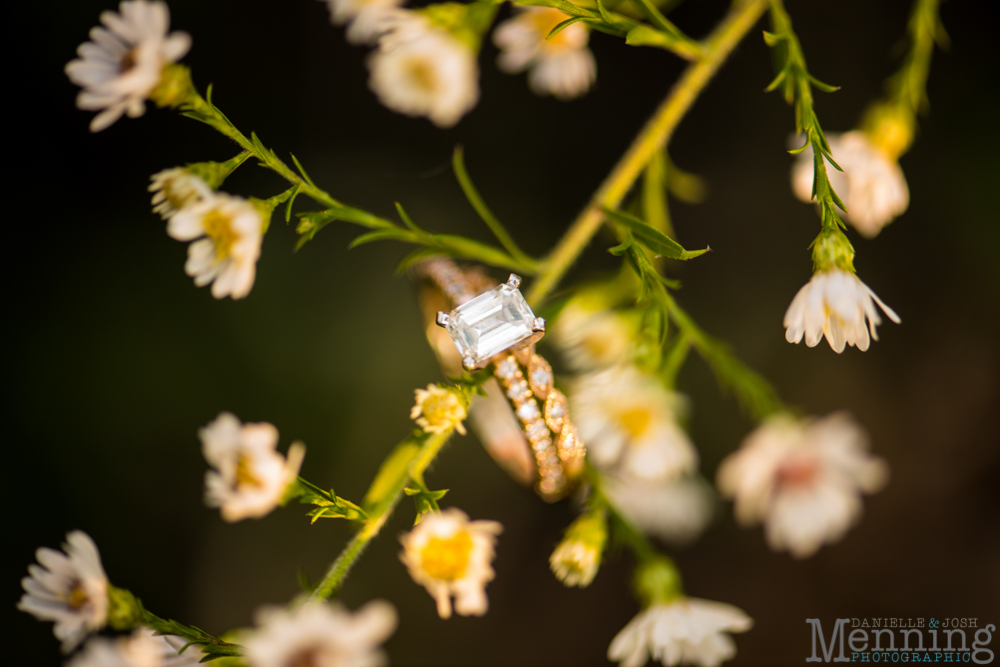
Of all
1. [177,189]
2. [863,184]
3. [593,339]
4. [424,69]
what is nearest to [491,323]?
[177,189]

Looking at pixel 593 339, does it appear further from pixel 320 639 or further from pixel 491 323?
pixel 320 639

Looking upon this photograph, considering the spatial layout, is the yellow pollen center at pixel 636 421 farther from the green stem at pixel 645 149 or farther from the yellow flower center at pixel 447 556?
the yellow flower center at pixel 447 556

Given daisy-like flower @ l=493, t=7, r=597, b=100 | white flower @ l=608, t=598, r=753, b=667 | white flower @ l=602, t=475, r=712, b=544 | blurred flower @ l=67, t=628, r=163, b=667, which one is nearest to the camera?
blurred flower @ l=67, t=628, r=163, b=667

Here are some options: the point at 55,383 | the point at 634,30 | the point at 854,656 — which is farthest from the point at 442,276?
the point at 854,656

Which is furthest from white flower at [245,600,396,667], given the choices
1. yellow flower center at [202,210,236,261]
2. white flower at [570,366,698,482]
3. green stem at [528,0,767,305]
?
white flower at [570,366,698,482]

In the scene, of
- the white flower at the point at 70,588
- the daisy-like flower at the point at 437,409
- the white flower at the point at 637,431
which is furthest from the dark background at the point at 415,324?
the daisy-like flower at the point at 437,409

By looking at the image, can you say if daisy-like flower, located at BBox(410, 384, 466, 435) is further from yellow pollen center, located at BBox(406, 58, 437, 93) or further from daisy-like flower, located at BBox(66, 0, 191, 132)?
yellow pollen center, located at BBox(406, 58, 437, 93)

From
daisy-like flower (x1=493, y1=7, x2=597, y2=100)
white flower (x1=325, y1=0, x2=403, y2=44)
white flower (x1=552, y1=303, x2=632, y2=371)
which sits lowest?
white flower (x1=552, y1=303, x2=632, y2=371)
